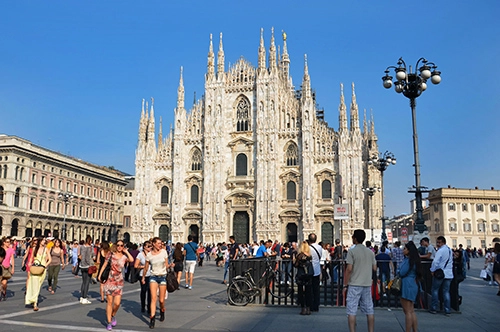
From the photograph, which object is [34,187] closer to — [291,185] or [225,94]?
[225,94]

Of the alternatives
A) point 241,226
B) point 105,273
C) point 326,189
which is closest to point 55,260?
point 105,273

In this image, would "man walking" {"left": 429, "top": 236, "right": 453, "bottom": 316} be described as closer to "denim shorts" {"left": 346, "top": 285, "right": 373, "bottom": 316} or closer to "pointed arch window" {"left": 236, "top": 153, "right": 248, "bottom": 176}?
"denim shorts" {"left": 346, "top": 285, "right": 373, "bottom": 316}

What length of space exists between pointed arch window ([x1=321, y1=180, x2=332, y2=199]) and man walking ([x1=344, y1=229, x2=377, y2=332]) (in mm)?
35347

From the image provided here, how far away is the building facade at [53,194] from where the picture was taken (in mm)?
49281

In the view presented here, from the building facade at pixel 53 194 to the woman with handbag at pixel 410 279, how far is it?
4081 cm

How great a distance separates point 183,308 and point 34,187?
155 ft

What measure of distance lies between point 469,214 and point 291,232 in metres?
38.2

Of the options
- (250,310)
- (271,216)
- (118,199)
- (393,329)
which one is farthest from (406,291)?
(118,199)

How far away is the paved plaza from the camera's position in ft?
29.1

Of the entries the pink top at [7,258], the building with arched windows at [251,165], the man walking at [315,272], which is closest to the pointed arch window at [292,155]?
the building with arched windows at [251,165]

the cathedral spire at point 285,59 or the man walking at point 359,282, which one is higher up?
the cathedral spire at point 285,59

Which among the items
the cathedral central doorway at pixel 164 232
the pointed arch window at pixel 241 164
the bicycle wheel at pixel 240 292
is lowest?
the bicycle wheel at pixel 240 292

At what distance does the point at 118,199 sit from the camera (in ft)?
240

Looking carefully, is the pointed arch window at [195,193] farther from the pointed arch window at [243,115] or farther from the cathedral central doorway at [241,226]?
the pointed arch window at [243,115]
